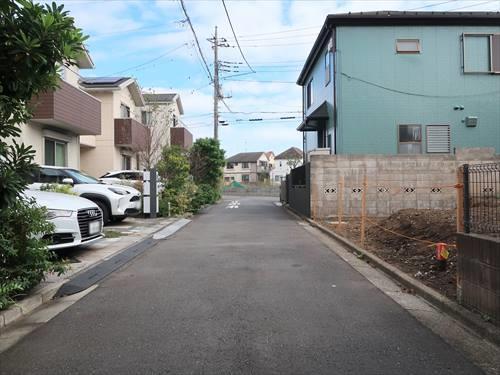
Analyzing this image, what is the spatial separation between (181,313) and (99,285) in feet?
6.81

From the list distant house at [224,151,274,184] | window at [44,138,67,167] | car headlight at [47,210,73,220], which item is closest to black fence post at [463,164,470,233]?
car headlight at [47,210,73,220]

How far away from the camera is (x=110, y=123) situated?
79.3ft

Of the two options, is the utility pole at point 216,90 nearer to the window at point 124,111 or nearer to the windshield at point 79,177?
the window at point 124,111

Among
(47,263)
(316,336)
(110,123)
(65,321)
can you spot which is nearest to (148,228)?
(47,263)

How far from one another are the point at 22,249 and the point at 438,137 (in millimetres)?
17013

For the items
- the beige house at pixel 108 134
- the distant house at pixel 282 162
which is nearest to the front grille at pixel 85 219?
the beige house at pixel 108 134

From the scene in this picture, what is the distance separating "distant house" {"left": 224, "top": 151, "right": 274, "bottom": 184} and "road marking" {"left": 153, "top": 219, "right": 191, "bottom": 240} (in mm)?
72711

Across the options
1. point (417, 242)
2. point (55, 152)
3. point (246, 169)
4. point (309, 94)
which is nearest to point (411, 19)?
point (309, 94)

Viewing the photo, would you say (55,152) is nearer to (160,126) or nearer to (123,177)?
(123,177)

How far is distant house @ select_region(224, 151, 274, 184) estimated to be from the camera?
90.8m

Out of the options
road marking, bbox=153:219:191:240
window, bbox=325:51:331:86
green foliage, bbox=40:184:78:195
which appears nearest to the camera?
green foliage, bbox=40:184:78:195

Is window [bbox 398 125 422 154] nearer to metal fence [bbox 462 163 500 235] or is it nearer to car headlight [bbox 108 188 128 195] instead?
car headlight [bbox 108 188 128 195]

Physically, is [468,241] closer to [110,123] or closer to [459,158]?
[459,158]

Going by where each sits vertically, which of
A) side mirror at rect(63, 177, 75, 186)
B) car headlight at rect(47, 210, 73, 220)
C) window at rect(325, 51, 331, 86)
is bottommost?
car headlight at rect(47, 210, 73, 220)
